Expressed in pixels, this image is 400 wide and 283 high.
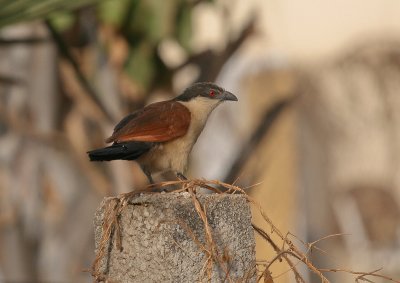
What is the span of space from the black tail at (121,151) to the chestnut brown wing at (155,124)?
0.02 metres

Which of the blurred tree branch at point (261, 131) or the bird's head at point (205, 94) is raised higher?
the bird's head at point (205, 94)

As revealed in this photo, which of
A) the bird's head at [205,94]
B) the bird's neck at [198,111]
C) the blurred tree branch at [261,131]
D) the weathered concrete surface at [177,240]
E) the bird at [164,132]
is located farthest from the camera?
the blurred tree branch at [261,131]

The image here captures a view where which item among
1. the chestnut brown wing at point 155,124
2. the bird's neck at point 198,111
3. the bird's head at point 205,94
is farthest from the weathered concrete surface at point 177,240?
the bird's head at point 205,94

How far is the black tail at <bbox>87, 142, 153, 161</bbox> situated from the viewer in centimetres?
316

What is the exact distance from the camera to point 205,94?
3.88 m

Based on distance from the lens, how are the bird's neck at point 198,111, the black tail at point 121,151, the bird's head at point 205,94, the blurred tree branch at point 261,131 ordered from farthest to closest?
the blurred tree branch at point 261,131 → the bird's head at point 205,94 → the bird's neck at point 198,111 → the black tail at point 121,151

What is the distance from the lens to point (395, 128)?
13383mm

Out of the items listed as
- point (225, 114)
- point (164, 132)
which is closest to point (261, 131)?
point (225, 114)

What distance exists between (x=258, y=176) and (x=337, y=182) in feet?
14.5

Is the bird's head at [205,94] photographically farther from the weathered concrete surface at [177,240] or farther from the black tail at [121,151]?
the weathered concrete surface at [177,240]

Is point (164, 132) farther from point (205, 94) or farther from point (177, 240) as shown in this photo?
point (177, 240)

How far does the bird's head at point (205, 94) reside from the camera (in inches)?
151

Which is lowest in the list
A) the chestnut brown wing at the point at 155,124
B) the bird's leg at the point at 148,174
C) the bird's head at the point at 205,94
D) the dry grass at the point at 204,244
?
the dry grass at the point at 204,244

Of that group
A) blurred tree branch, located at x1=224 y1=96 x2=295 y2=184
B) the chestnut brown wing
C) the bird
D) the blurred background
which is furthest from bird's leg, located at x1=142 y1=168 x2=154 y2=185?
blurred tree branch, located at x1=224 y1=96 x2=295 y2=184
